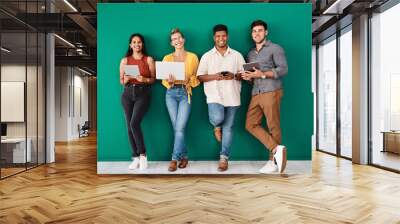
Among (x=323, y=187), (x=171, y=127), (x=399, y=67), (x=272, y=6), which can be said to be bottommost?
A: (x=323, y=187)

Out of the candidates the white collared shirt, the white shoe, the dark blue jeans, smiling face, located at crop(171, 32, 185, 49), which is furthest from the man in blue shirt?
the white shoe

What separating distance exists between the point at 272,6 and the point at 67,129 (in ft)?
33.4

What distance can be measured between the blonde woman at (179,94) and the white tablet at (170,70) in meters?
0.12

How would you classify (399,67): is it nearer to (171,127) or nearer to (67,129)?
(171,127)

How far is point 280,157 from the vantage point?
177 inches

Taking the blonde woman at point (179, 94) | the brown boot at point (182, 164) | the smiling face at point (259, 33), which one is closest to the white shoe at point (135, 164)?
the blonde woman at point (179, 94)

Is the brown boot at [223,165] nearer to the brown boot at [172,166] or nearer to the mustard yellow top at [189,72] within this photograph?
the brown boot at [172,166]

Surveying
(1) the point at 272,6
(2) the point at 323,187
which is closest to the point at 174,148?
(2) the point at 323,187

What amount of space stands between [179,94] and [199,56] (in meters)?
0.62

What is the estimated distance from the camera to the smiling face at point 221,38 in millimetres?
4590

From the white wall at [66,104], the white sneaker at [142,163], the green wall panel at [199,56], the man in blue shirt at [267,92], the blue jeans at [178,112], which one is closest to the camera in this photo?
the man in blue shirt at [267,92]

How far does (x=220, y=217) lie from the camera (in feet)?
9.29

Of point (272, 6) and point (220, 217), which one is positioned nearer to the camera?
point (220, 217)

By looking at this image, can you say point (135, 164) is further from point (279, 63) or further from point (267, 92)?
point (279, 63)
